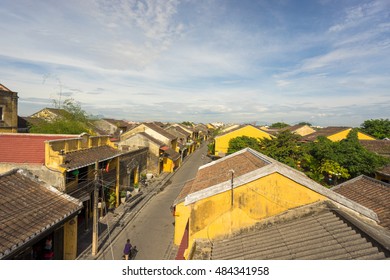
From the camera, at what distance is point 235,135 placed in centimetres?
3797

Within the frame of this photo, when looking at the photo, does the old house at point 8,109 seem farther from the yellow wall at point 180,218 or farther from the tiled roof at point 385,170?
the tiled roof at point 385,170

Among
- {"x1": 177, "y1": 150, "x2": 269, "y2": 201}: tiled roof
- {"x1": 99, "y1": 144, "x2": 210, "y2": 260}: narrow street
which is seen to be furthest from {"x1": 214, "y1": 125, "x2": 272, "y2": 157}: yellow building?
{"x1": 177, "y1": 150, "x2": 269, "y2": 201}: tiled roof

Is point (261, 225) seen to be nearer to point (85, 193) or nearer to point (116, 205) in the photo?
point (85, 193)

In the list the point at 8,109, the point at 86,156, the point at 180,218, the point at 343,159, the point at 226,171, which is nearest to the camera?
the point at 226,171

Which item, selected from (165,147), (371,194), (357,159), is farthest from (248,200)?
(165,147)

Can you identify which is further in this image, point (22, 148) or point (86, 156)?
point (86, 156)

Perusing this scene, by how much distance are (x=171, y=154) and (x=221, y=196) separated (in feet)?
87.8

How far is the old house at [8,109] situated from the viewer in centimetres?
2566

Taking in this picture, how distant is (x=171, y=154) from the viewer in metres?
34.6

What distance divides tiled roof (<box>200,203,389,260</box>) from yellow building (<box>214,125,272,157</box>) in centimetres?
2988

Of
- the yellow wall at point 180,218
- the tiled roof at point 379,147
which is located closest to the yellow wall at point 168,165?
the yellow wall at point 180,218

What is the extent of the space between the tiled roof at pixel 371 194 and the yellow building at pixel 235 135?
77.4ft

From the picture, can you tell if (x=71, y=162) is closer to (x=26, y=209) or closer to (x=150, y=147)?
(x=26, y=209)

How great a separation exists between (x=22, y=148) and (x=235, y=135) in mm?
28097
